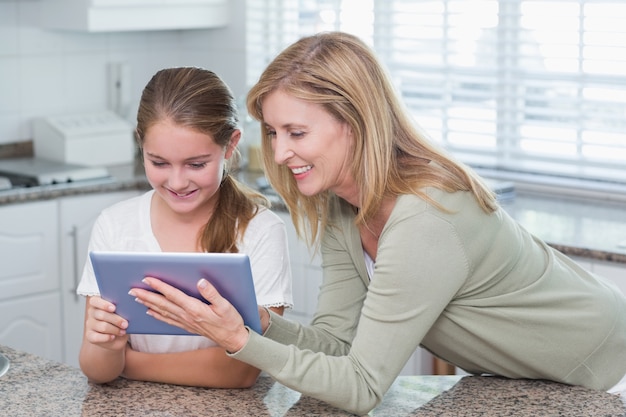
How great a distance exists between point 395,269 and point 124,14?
2.40 m

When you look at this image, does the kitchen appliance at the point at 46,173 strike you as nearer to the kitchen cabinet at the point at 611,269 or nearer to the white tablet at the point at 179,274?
the kitchen cabinet at the point at 611,269

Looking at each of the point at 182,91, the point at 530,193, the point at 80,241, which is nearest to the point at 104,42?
the point at 80,241

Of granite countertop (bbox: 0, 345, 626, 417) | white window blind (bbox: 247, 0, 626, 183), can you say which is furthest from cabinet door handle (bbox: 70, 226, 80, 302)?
granite countertop (bbox: 0, 345, 626, 417)

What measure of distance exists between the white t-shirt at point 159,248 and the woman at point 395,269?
124 mm

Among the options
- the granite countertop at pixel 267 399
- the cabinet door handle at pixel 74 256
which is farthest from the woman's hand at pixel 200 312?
the cabinet door handle at pixel 74 256

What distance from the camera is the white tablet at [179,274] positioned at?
1466 mm

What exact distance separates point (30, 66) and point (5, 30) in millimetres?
156

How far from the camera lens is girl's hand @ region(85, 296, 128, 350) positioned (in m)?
1.61

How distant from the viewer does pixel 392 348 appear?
1.56 meters

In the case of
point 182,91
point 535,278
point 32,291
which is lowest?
point 32,291

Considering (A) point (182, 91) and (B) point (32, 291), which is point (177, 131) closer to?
(A) point (182, 91)

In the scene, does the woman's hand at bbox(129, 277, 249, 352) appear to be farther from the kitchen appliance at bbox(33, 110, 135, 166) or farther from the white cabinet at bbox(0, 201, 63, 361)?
the kitchen appliance at bbox(33, 110, 135, 166)

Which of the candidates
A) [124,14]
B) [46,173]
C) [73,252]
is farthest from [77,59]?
[73,252]

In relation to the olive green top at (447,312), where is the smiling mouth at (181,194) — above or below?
above
